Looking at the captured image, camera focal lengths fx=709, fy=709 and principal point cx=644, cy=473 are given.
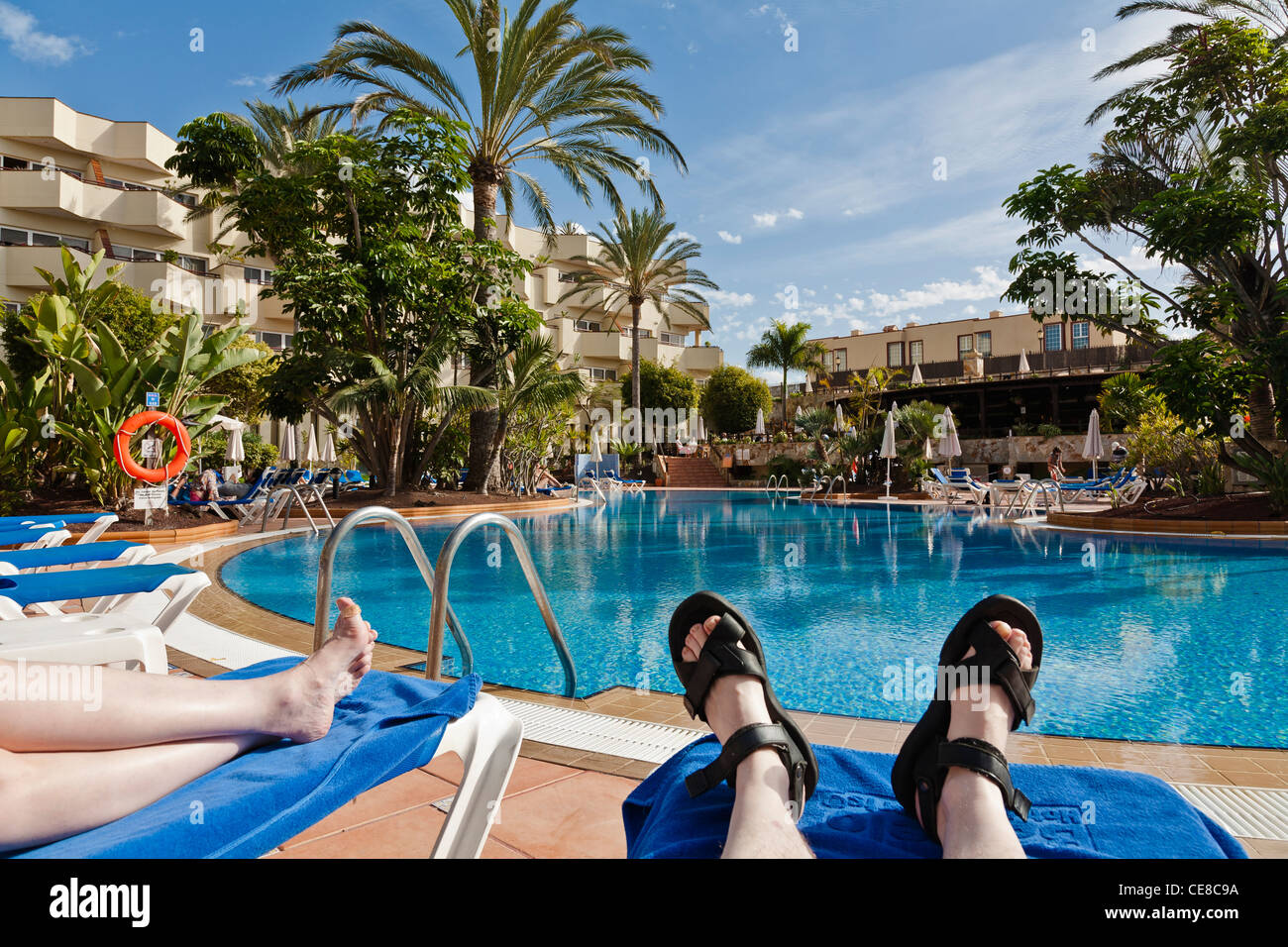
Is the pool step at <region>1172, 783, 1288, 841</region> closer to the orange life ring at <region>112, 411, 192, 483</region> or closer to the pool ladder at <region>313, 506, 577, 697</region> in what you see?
the pool ladder at <region>313, 506, 577, 697</region>

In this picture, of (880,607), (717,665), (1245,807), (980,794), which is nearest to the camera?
(980,794)

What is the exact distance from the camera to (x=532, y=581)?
312 cm

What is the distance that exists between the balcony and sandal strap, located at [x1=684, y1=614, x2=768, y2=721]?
107 ft

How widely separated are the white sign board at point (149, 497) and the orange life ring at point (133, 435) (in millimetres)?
130

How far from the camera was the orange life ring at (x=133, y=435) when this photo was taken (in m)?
8.98

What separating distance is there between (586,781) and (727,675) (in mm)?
933

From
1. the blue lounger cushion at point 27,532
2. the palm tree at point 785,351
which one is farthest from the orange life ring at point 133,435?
the palm tree at point 785,351

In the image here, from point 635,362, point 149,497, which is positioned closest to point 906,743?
point 149,497

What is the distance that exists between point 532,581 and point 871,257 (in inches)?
731

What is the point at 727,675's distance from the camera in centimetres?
Answer: 162

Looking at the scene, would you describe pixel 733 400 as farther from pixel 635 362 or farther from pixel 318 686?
pixel 318 686

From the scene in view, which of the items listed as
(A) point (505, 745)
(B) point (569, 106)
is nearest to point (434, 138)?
(B) point (569, 106)

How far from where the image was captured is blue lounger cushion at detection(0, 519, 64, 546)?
4.66 metres

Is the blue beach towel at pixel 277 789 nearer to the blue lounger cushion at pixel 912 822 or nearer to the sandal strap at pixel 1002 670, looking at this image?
the blue lounger cushion at pixel 912 822
